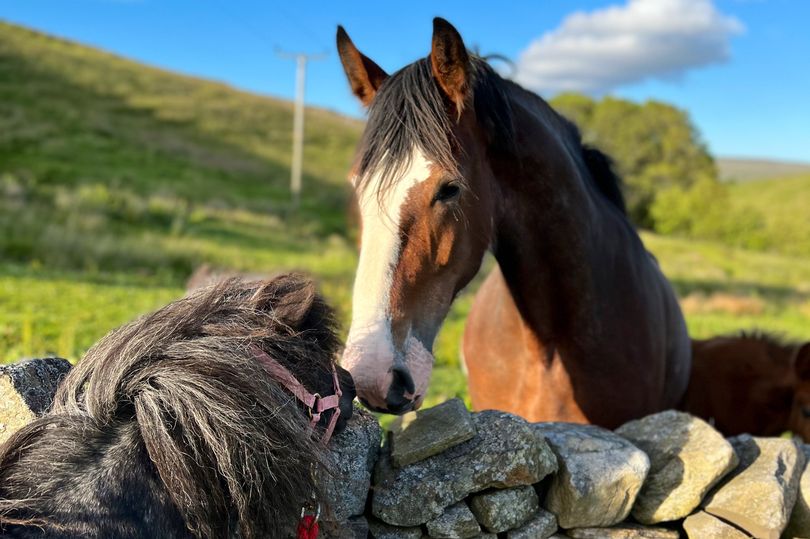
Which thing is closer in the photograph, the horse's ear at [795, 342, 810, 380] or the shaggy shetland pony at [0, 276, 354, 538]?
the shaggy shetland pony at [0, 276, 354, 538]

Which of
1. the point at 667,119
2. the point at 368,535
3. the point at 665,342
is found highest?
the point at 667,119

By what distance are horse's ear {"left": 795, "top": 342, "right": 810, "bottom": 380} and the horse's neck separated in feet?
4.83

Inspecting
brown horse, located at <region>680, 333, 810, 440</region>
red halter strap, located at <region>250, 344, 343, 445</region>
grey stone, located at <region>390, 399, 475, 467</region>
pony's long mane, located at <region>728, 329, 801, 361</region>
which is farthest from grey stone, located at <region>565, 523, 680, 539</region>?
pony's long mane, located at <region>728, 329, 801, 361</region>

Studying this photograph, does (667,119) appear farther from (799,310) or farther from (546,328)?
(546,328)

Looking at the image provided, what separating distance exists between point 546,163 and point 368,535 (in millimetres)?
1537

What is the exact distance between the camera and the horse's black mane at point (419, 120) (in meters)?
2.10

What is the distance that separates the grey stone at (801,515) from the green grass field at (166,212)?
5.72ft

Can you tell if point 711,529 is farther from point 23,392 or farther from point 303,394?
point 23,392

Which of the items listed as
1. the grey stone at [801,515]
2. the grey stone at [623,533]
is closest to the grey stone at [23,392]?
the grey stone at [623,533]

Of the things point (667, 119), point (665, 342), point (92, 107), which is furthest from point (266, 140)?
point (665, 342)

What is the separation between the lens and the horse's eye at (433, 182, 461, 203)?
2.09m

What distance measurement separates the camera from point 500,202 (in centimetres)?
242

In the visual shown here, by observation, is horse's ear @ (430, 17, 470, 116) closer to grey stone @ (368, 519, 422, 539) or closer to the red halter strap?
the red halter strap

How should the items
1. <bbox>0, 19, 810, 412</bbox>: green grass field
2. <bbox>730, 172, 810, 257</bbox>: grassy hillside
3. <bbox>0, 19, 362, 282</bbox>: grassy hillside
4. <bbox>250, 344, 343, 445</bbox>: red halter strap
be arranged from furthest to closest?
<bbox>730, 172, 810, 257</bbox>: grassy hillside
<bbox>0, 19, 362, 282</bbox>: grassy hillside
<bbox>0, 19, 810, 412</bbox>: green grass field
<bbox>250, 344, 343, 445</bbox>: red halter strap
